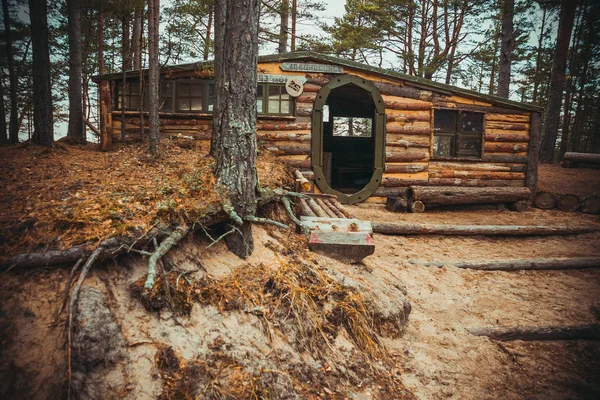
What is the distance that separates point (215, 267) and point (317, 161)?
22.0 feet

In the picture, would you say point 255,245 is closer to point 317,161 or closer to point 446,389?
point 446,389

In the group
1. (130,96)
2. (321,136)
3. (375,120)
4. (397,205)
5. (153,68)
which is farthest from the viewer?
(375,120)

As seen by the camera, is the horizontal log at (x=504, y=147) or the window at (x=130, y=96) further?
the horizontal log at (x=504, y=147)

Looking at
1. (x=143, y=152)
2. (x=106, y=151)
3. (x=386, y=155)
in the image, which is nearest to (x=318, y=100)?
(x=386, y=155)

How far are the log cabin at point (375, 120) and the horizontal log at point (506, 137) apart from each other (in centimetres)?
3

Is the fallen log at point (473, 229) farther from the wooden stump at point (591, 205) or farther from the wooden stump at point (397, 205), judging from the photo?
the wooden stump at point (591, 205)

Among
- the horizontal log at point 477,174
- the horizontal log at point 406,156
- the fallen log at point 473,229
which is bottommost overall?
the fallen log at point 473,229

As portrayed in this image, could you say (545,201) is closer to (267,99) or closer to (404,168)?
(404,168)

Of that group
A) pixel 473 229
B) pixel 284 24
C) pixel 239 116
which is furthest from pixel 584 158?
pixel 239 116

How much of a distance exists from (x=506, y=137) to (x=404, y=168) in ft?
11.6

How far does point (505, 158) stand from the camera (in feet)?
32.7

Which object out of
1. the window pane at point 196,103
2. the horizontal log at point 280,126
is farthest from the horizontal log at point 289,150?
the window pane at point 196,103

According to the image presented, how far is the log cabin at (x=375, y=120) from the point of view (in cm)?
859

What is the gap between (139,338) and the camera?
200 centimetres
